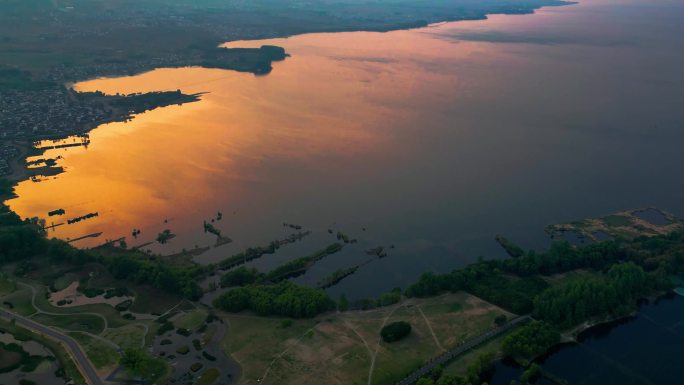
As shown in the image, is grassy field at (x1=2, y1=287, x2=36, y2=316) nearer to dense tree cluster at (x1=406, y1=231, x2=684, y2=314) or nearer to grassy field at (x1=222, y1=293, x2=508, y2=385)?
grassy field at (x1=222, y1=293, x2=508, y2=385)

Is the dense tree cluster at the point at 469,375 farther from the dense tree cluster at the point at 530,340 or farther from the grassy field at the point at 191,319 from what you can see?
the grassy field at the point at 191,319

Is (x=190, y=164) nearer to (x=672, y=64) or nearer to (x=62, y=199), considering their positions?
(x=62, y=199)

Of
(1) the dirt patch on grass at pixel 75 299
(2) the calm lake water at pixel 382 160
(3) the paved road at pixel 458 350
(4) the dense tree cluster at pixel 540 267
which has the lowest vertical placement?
(3) the paved road at pixel 458 350

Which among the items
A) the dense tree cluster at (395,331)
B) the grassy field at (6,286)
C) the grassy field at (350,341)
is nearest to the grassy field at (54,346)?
the grassy field at (6,286)

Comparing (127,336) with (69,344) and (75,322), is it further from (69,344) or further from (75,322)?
(75,322)

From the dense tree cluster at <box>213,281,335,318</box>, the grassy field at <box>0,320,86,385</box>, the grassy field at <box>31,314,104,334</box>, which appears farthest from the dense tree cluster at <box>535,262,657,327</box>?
the grassy field at <box>31,314,104,334</box>

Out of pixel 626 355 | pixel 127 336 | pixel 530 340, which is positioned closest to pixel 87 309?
pixel 127 336
